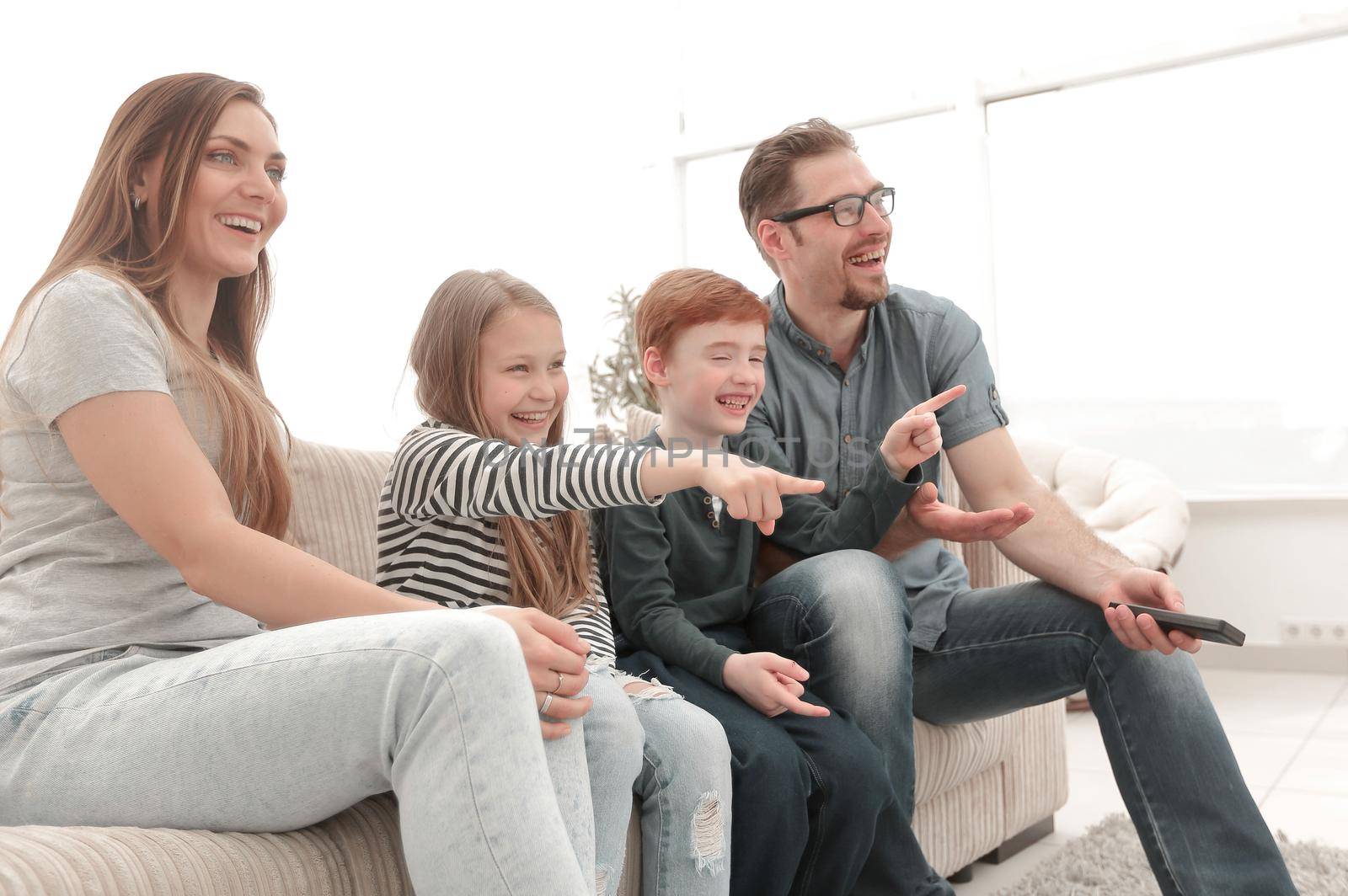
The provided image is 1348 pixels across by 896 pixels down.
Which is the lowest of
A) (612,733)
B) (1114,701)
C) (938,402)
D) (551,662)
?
(1114,701)

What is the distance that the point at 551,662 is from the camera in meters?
1.04

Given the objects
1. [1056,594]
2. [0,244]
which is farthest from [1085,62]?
[0,244]

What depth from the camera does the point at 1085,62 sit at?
428 centimetres

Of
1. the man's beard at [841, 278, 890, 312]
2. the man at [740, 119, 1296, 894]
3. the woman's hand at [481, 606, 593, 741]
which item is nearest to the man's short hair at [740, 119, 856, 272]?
the man at [740, 119, 1296, 894]

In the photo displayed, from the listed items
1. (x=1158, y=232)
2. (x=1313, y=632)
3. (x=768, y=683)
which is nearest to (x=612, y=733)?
(x=768, y=683)

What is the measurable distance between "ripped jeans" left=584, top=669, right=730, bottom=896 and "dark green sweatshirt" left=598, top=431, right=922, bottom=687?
165mm

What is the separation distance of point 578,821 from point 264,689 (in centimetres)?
32

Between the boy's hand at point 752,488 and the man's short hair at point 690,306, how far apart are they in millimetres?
573

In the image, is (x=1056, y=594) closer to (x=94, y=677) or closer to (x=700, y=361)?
(x=700, y=361)

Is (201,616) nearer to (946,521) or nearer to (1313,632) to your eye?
(946,521)

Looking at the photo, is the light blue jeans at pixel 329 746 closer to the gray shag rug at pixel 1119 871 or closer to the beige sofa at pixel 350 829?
the beige sofa at pixel 350 829

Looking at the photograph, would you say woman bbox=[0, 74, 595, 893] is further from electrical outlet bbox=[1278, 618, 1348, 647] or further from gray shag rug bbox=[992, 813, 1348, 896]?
electrical outlet bbox=[1278, 618, 1348, 647]

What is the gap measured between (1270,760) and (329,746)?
8.30 feet

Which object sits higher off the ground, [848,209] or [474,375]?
[848,209]
